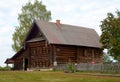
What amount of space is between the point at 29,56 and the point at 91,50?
12.2m

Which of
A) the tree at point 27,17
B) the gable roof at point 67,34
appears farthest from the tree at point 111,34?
the tree at point 27,17

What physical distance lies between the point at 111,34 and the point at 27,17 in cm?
4389

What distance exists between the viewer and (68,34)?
2618 inches

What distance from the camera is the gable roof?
61625 mm

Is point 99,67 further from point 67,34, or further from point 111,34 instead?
point 67,34

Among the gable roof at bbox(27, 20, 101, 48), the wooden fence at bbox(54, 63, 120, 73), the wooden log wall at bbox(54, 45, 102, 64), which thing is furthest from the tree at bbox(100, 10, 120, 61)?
the wooden log wall at bbox(54, 45, 102, 64)

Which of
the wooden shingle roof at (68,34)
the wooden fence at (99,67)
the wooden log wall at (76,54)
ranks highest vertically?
the wooden shingle roof at (68,34)

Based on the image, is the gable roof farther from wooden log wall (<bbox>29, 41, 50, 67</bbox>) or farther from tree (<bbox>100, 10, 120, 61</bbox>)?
tree (<bbox>100, 10, 120, 61</bbox>)

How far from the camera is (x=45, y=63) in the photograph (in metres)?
63.6

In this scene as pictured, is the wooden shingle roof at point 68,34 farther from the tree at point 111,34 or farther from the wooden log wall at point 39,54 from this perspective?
the tree at point 111,34

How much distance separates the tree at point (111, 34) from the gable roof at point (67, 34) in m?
15.9

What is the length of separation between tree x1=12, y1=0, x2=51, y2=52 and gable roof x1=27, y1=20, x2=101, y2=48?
15.2m

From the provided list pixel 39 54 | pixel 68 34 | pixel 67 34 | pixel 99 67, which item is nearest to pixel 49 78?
pixel 99 67

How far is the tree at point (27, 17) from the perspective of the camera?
277 feet
